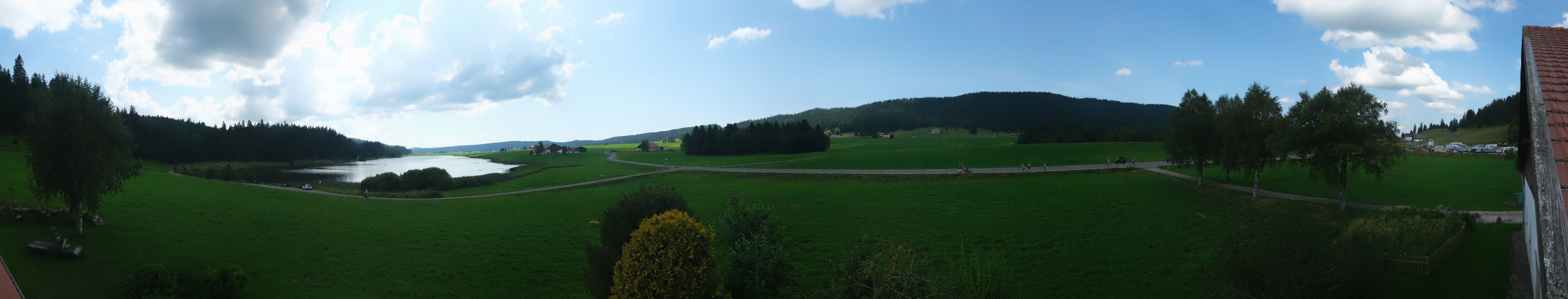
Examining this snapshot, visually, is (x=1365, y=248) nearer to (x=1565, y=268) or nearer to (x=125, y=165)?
(x=1565, y=268)

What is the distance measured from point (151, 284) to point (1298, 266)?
2362cm

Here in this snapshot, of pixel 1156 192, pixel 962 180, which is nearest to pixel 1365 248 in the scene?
pixel 1156 192

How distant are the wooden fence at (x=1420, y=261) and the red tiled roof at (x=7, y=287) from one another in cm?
1929

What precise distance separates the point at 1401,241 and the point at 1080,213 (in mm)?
12634

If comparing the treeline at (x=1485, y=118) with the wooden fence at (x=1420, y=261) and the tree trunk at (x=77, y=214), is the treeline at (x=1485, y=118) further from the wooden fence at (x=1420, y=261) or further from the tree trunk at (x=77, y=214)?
the tree trunk at (x=77, y=214)

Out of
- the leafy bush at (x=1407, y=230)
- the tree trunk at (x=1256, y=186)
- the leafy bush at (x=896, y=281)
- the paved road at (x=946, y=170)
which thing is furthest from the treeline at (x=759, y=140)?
the leafy bush at (x=896, y=281)

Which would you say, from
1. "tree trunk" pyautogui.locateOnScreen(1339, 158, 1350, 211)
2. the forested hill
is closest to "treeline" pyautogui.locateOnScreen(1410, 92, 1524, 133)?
the forested hill

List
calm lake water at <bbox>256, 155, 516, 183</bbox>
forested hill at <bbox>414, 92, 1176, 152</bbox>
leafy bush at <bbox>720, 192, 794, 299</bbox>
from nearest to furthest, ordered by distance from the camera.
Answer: leafy bush at <bbox>720, 192, 794, 299</bbox> < calm lake water at <bbox>256, 155, 516, 183</bbox> < forested hill at <bbox>414, 92, 1176, 152</bbox>

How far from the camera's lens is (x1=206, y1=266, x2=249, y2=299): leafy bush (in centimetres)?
1399

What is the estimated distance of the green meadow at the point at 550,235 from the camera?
1528cm

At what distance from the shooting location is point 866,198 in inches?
1207

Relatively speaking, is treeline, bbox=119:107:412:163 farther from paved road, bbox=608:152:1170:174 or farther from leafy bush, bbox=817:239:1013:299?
paved road, bbox=608:152:1170:174

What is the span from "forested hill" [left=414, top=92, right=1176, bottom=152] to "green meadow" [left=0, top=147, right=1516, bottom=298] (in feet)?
236

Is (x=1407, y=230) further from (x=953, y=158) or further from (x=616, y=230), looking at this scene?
(x=953, y=158)
